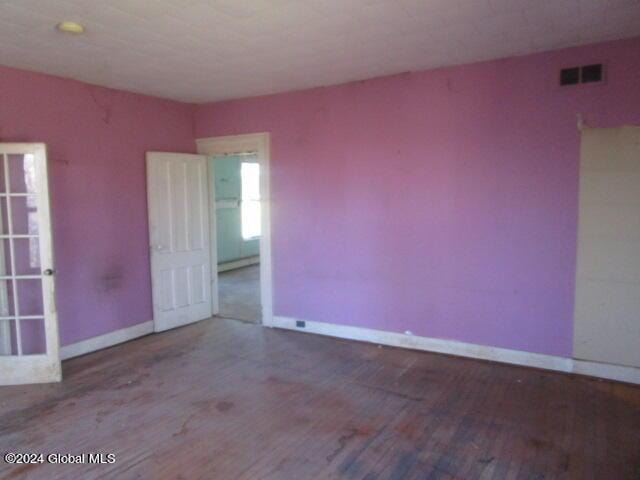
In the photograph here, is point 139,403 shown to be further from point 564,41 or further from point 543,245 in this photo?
point 564,41

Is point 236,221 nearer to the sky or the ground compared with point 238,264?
nearer to the sky

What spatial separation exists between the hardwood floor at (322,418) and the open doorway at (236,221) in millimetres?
3462

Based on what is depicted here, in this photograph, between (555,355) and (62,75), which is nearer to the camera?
(555,355)

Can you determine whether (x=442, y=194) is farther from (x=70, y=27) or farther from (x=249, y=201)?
(x=249, y=201)

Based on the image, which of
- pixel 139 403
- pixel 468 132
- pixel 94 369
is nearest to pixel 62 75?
pixel 94 369

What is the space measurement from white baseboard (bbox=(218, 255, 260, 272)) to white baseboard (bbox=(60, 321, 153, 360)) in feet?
12.2

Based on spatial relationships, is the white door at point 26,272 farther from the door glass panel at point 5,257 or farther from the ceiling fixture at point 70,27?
the ceiling fixture at point 70,27

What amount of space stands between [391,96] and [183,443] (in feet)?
11.2

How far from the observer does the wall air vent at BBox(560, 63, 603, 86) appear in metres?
3.37

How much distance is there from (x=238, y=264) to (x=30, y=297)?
534 cm

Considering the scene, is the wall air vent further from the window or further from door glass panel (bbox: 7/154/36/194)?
the window

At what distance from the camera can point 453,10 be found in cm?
275

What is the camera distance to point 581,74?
11.2ft

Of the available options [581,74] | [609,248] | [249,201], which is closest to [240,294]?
[249,201]
